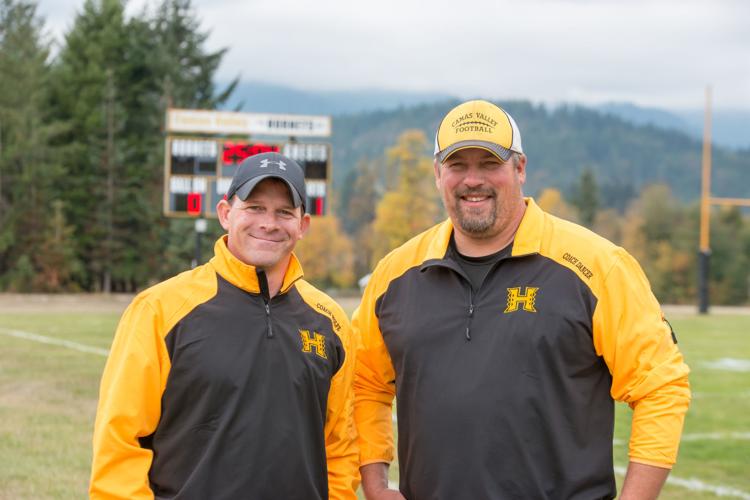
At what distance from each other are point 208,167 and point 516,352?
16770 millimetres

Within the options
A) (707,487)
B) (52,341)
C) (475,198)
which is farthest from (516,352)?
(52,341)

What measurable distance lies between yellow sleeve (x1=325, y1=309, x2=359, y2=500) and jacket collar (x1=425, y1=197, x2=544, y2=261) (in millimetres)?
391

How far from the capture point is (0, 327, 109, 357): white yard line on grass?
51.9ft

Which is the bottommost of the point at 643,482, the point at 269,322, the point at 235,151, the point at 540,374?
A: the point at 643,482

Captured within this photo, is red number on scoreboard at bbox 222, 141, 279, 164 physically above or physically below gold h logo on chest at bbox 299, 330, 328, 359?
above

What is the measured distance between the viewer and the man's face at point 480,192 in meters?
3.34

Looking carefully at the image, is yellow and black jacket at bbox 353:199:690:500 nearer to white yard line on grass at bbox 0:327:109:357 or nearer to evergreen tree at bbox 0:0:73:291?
white yard line on grass at bbox 0:327:109:357

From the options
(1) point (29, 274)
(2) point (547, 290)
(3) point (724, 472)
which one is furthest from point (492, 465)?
(1) point (29, 274)

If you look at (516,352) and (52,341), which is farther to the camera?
(52,341)

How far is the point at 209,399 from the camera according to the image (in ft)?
10.4

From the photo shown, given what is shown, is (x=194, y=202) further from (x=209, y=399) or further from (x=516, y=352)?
(x=516, y=352)

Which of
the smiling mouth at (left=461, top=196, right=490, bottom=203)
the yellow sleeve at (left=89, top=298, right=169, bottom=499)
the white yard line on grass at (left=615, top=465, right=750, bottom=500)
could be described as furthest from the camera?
the white yard line on grass at (left=615, top=465, right=750, bottom=500)

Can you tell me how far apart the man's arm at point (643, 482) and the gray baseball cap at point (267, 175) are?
4.29 feet

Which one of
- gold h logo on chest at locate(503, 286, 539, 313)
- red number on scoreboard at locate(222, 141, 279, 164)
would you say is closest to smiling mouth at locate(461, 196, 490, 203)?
gold h logo on chest at locate(503, 286, 539, 313)
